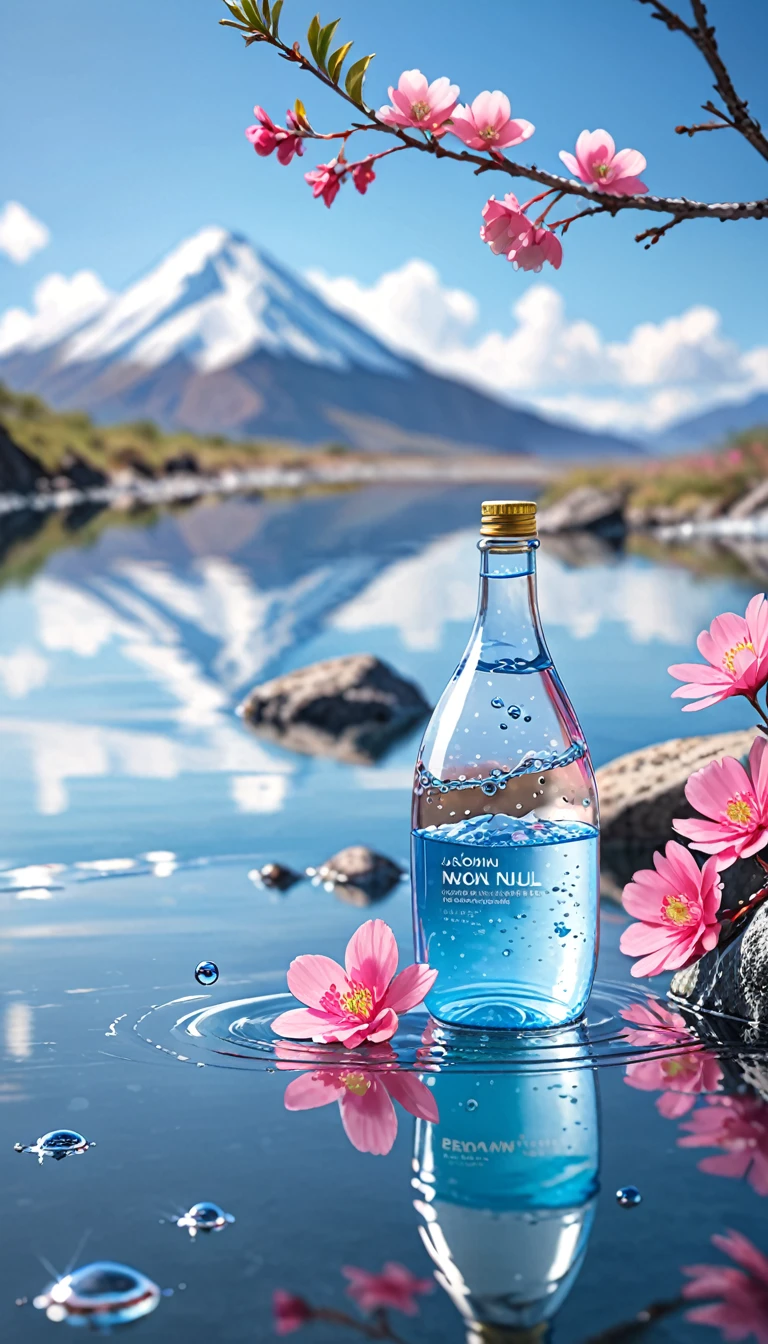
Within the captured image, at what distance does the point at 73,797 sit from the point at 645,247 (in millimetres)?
3165

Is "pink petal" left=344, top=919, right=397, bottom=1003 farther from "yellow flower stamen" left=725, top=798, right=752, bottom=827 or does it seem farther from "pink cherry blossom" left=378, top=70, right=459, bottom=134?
"pink cherry blossom" left=378, top=70, right=459, bottom=134

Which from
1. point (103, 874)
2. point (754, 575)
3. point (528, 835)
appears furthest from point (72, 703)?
point (754, 575)

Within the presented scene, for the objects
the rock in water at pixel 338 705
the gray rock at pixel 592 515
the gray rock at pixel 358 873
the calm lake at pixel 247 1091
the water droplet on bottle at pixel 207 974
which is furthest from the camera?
the gray rock at pixel 592 515

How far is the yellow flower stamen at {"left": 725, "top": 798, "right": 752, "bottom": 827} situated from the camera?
259cm

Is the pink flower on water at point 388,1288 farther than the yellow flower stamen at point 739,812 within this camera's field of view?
No

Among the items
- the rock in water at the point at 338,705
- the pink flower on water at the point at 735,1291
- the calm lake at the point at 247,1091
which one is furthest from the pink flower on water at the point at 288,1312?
the rock in water at the point at 338,705

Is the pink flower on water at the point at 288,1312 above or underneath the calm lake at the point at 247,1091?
underneath

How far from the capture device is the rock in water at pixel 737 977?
260cm

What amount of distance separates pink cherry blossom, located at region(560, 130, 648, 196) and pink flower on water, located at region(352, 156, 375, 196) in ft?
0.95

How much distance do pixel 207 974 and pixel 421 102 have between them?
62.3 inches

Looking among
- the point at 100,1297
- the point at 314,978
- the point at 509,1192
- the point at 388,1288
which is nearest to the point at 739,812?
the point at 314,978

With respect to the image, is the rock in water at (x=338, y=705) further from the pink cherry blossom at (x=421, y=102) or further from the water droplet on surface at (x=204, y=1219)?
the water droplet on surface at (x=204, y=1219)

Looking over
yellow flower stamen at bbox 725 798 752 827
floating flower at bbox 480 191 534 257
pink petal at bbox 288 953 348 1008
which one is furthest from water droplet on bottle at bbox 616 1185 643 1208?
floating flower at bbox 480 191 534 257

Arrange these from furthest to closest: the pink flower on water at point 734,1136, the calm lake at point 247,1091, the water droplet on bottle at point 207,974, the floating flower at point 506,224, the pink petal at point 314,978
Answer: the water droplet on bottle at point 207,974, the pink petal at point 314,978, the floating flower at point 506,224, the pink flower on water at point 734,1136, the calm lake at point 247,1091
